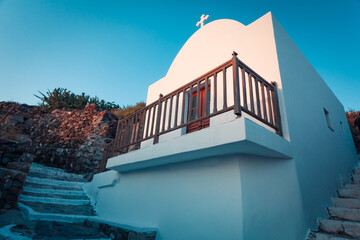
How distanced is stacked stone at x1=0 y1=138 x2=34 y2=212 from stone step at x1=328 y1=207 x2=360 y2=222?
5.66 metres

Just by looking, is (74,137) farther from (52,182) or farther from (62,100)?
(62,100)

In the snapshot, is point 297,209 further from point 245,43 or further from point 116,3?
point 116,3

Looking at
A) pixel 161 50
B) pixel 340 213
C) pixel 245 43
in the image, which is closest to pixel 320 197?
pixel 340 213

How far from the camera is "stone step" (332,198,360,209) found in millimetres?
3057

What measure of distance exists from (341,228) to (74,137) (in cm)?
922

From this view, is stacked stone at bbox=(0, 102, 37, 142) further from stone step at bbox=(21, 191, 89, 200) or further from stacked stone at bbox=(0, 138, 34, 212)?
stone step at bbox=(21, 191, 89, 200)

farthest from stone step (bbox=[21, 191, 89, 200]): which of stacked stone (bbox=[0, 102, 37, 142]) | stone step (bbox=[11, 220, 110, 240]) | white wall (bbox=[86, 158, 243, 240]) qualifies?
white wall (bbox=[86, 158, 243, 240])

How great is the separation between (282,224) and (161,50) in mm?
8788

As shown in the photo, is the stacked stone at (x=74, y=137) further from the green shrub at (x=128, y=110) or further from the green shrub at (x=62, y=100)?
the green shrub at (x=62, y=100)

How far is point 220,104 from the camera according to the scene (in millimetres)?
3912

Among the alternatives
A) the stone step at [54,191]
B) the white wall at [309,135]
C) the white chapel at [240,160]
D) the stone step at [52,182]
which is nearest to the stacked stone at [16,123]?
the stone step at [54,191]

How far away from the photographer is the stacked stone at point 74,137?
7.40 metres

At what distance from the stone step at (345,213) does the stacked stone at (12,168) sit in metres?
5.66

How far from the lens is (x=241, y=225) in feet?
5.83
